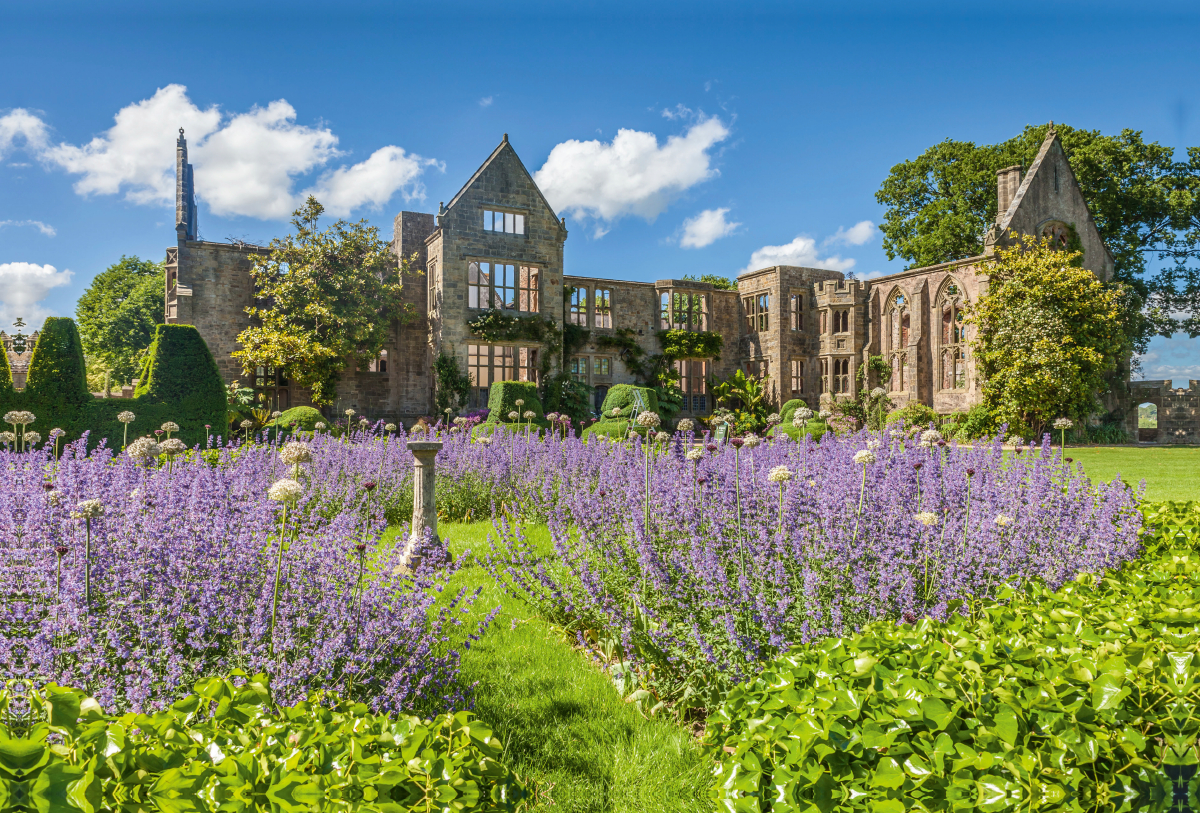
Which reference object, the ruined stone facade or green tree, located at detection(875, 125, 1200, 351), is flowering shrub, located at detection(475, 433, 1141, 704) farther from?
green tree, located at detection(875, 125, 1200, 351)

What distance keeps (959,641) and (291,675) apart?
84.2 inches

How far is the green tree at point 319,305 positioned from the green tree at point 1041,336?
17.6m

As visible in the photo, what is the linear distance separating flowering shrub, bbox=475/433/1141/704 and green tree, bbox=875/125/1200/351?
25.1 m

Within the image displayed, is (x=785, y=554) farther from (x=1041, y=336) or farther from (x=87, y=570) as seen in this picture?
(x=1041, y=336)

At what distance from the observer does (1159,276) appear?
85.7 ft

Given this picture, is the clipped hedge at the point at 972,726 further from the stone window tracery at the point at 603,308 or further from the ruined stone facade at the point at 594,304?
the stone window tracery at the point at 603,308

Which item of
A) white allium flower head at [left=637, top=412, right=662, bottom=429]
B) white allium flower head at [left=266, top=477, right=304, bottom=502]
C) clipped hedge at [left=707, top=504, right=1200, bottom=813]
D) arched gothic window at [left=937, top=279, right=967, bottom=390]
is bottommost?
clipped hedge at [left=707, top=504, right=1200, bottom=813]

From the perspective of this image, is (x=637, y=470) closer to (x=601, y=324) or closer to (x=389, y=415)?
(x=389, y=415)

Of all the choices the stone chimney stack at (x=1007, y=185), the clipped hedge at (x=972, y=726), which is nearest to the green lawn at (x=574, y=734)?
the clipped hedge at (x=972, y=726)

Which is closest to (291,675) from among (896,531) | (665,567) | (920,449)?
(665,567)

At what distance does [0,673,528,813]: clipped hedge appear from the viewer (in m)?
1.18

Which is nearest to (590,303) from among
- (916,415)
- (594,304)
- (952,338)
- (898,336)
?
(594,304)

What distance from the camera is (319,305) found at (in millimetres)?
19219

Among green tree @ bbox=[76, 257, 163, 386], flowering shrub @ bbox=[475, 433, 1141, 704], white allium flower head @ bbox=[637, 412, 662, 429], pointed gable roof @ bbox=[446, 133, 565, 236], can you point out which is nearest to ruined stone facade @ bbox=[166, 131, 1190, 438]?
pointed gable roof @ bbox=[446, 133, 565, 236]
